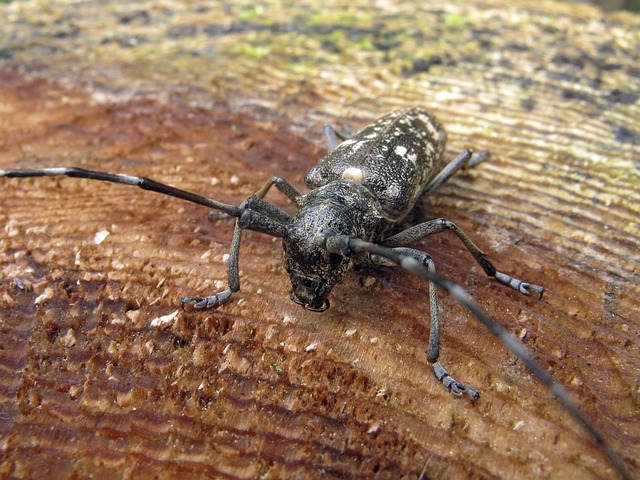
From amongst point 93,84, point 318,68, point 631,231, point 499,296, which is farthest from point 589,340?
point 93,84

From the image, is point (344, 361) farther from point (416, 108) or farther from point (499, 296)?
point (416, 108)

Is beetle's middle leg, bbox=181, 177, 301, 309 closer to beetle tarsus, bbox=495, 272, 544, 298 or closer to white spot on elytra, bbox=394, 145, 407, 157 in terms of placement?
white spot on elytra, bbox=394, 145, 407, 157

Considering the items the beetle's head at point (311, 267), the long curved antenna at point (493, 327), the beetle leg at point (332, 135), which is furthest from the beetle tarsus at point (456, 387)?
the beetle leg at point (332, 135)

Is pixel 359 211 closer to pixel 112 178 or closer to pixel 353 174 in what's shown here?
pixel 353 174

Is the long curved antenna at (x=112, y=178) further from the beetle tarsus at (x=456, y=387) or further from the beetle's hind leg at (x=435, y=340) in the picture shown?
the beetle tarsus at (x=456, y=387)

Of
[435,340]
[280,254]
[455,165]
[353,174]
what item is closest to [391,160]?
[353,174]
